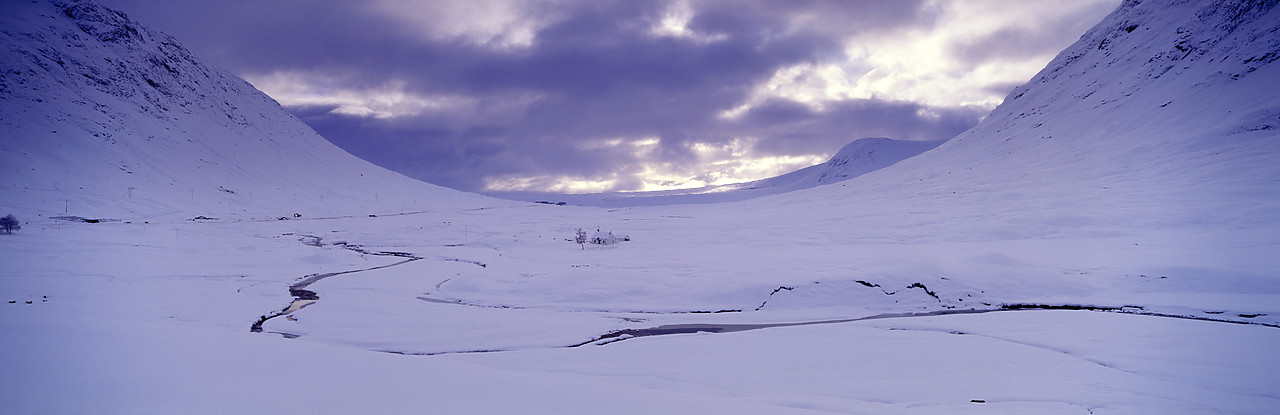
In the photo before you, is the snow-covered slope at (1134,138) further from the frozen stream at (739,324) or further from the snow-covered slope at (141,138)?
the snow-covered slope at (141,138)

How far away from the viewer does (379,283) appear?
1493 centimetres

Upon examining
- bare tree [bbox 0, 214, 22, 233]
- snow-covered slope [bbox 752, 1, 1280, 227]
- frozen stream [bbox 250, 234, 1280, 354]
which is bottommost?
frozen stream [bbox 250, 234, 1280, 354]

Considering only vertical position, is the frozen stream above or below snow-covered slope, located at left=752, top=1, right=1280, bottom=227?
below

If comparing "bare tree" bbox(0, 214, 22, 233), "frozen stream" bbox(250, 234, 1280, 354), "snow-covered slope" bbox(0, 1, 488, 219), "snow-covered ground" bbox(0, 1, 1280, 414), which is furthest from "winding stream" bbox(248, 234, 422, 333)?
"snow-covered slope" bbox(0, 1, 488, 219)

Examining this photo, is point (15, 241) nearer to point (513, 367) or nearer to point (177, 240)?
point (177, 240)

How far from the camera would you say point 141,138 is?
219 ft

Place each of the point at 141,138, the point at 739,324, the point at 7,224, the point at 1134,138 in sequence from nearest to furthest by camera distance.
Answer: the point at 739,324 → the point at 7,224 → the point at 1134,138 → the point at 141,138

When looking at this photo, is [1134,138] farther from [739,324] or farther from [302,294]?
[302,294]

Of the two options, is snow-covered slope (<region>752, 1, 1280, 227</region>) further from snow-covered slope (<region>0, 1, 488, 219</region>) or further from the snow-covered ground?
snow-covered slope (<region>0, 1, 488, 219</region>)

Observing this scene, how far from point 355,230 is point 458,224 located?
6.81 meters

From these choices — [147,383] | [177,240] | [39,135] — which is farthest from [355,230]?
[39,135]

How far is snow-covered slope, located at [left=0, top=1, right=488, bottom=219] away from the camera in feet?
158

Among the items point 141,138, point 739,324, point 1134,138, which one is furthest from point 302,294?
point 141,138

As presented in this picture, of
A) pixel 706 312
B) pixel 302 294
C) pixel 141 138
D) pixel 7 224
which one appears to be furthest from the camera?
pixel 141 138
